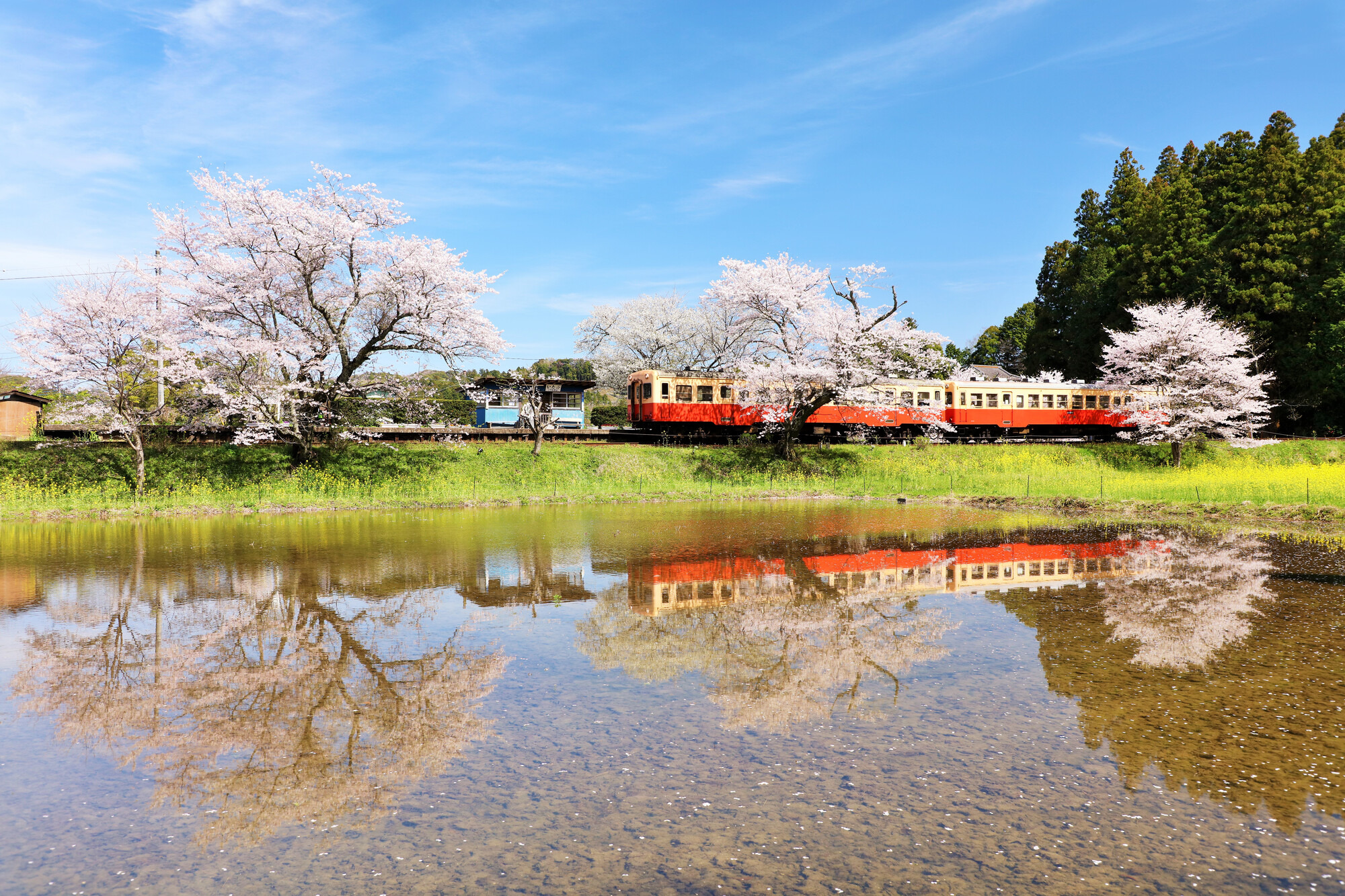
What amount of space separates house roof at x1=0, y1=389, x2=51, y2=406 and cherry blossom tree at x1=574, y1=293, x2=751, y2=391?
113 ft

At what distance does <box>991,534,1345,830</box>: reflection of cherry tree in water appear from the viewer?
4488 millimetres

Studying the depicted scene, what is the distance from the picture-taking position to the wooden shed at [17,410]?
2959 cm

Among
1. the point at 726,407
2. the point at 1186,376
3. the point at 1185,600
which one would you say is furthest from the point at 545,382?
the point at 1185,600

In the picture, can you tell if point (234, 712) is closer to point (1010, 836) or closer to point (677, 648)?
point (677, 648)

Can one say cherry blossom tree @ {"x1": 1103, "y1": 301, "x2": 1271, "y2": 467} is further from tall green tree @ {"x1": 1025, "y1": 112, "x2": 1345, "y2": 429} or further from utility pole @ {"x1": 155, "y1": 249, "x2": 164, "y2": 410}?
utility pole @ {"x1": 155, "y1": 249, "x2": 164, "y2": 410}

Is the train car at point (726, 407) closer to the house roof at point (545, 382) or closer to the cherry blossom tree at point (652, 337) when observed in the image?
the house roof at point (545, 382)

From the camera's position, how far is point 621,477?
88.1ft

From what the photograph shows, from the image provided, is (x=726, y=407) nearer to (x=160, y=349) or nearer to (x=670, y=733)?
(x=160, y=349)

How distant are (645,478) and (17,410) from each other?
24.5m

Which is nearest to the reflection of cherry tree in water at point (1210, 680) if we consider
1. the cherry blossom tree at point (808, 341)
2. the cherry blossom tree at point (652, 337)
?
the cherry blossom tree at point (808, 341)

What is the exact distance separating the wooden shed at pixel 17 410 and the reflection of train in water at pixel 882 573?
29.9 metres

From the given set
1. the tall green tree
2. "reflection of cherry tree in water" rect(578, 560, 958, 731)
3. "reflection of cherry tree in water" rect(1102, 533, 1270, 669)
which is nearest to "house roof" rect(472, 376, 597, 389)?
the tall green tree

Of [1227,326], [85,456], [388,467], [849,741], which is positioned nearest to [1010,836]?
[849,741]

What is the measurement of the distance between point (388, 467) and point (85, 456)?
27.6ft
